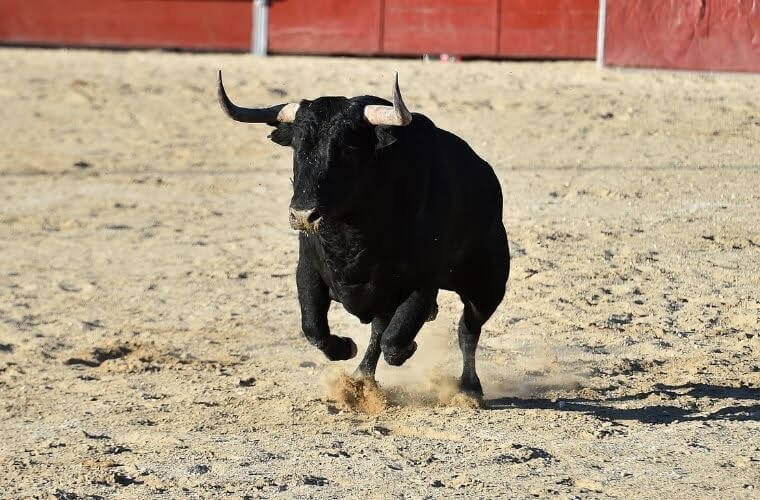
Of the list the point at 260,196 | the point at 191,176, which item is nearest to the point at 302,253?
the point at 260,196

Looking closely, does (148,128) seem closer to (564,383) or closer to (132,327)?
(132,327)

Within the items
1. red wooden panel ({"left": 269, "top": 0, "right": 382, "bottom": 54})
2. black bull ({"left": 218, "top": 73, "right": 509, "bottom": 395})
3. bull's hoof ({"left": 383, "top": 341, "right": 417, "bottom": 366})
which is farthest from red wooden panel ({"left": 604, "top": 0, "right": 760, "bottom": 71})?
bull's hoof ({"left": 383, "top": 341, "right": 417, "bottom": 366})

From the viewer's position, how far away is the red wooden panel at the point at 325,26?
653 inches

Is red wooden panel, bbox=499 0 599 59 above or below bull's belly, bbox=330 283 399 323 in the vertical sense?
above

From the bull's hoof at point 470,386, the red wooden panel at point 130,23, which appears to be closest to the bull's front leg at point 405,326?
the bull's hoof at point 470,386

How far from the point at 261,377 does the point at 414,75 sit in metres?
8.69

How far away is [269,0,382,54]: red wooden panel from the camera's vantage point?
16.6 metres

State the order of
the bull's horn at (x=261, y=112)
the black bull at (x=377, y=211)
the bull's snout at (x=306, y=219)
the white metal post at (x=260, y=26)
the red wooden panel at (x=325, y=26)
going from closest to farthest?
the bull's snout at (x=306, y=219) < the black bull at (x=377, y=211) < the bull's horn at (x=261, y=112) < the red wooden panel at (x=325, y=26) < the white metal post at (x=260, y=26)

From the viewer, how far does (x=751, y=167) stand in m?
11.4

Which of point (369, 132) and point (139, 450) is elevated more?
point (369, 132)

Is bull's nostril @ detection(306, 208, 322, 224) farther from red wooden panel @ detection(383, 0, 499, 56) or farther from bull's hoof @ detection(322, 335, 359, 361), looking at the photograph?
red wooden panel @ detection(383, 0, 499, 56)

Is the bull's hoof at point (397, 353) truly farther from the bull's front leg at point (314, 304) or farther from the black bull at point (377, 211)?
the bull's front leg at point (314, 304)

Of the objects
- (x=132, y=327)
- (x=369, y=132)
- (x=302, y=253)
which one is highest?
(x=369, y=132)

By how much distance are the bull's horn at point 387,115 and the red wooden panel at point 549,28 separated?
10812 mm
